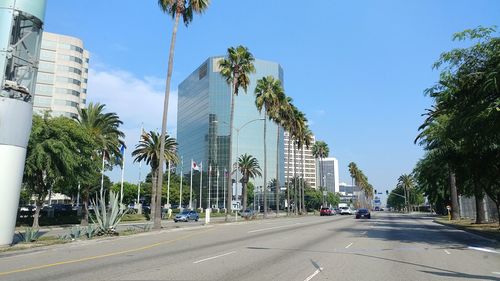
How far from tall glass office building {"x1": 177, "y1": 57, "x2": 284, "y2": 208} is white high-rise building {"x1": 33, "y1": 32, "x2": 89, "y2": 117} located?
1571 inches

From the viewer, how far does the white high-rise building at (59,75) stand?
116500mm

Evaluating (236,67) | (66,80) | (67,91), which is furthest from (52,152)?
(66,80)

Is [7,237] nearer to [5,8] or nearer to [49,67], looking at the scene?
[5,8]

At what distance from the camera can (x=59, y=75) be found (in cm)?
11912

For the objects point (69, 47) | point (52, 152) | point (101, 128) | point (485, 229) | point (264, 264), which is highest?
point (69, 47)

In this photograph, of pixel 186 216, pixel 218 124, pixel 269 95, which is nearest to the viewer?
pixel 186 216

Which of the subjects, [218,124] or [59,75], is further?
[218,124]

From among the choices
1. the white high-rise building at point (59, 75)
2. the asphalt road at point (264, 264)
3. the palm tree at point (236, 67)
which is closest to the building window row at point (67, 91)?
the white high-rise building at point (59, 75)

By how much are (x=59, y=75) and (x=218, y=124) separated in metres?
49.6

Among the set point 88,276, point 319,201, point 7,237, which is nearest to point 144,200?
point 319,201

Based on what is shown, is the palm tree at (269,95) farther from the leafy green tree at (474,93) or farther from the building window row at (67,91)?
the building window row at (67,91)

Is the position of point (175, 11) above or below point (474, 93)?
above

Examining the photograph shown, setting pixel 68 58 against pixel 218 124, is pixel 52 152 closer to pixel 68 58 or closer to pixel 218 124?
pixel 68 58

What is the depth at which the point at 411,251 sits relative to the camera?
667 inches
